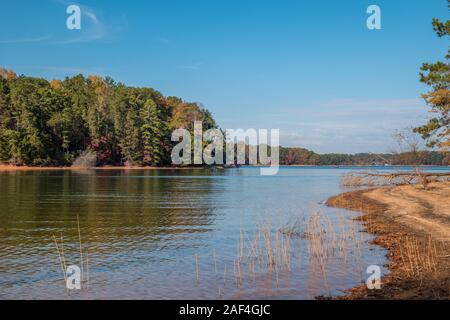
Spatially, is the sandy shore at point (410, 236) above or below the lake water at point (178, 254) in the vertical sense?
above


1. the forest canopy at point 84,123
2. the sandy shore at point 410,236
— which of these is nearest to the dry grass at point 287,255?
the sandy shore at point 410,236

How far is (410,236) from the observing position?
20.7 m

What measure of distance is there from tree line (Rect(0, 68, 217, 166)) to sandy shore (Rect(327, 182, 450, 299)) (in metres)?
83.9

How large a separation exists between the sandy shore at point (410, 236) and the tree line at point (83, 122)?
83.9 metres

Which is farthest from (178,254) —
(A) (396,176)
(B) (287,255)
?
(A) (396,176)

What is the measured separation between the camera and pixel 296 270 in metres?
15.4

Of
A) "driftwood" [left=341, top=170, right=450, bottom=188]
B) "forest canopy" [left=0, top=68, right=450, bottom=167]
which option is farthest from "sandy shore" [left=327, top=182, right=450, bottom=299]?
"forest canopy" [left=0, top=68, right=450, bottom=167]

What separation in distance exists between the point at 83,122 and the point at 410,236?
11250 centimetres

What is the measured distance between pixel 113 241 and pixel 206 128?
133 meters

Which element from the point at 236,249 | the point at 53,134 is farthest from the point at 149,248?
the point at 53,134

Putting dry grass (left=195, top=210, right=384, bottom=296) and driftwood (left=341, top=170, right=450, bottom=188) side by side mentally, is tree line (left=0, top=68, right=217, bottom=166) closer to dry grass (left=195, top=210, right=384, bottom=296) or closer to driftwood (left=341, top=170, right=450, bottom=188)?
driftwood (left=341, top=170, right=450, bottom=188)

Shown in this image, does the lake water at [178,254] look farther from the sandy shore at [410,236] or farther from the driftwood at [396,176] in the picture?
the driftwood at [396,176]

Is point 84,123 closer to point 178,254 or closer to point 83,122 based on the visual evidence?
point 83,122

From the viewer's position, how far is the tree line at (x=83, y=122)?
104 m
